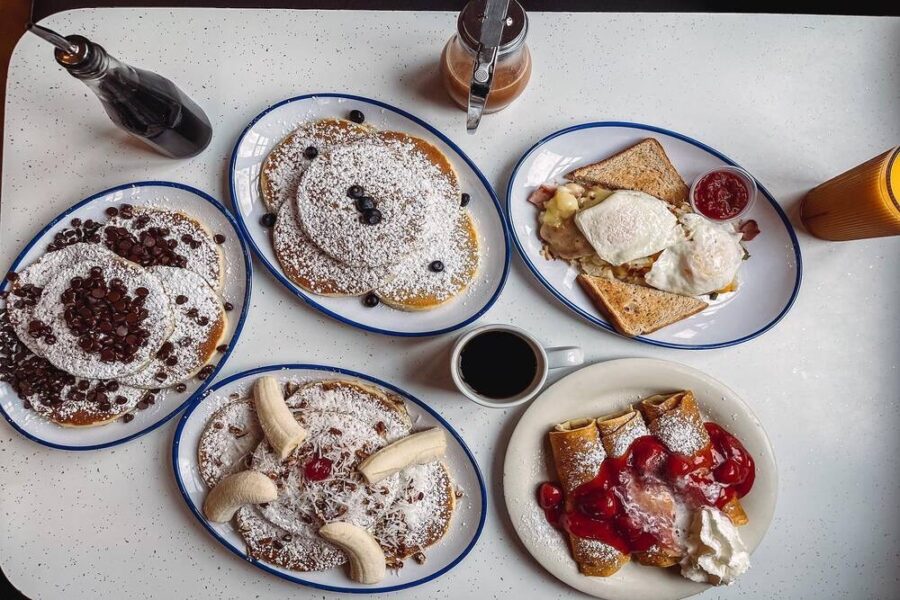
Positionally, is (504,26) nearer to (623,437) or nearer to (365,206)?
(365,206)

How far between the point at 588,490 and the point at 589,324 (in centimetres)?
43

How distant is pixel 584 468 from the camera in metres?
1.64

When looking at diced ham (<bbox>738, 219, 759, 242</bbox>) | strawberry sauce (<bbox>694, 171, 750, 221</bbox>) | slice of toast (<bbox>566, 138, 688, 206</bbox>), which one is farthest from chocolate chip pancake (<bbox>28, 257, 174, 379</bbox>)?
diced ham (<bbox>738, 219, 759, 242</bbox>)

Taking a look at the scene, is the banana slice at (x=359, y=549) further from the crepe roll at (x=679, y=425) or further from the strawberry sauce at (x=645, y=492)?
the crepe roll at (x=679, y=425)

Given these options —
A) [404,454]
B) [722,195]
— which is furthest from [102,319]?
[722,195]

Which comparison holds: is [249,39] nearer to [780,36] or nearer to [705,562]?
[780,36]

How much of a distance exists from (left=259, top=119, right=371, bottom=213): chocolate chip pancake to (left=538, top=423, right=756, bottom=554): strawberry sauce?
3.39 ft

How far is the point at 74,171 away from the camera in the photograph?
1.72 m

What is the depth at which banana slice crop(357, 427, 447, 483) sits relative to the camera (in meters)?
1.57

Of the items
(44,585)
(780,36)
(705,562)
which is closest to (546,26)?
(780,36)

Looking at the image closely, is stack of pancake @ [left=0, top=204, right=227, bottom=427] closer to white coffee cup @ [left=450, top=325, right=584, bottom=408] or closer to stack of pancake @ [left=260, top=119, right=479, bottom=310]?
stack of pancake @ [left=260, top=119, right=479, bottom=310]

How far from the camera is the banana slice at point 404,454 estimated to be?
5.14 feet

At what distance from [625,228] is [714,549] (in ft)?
2.75

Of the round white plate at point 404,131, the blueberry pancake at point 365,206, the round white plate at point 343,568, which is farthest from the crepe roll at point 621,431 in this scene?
the blueberry pancake at point 365,206
